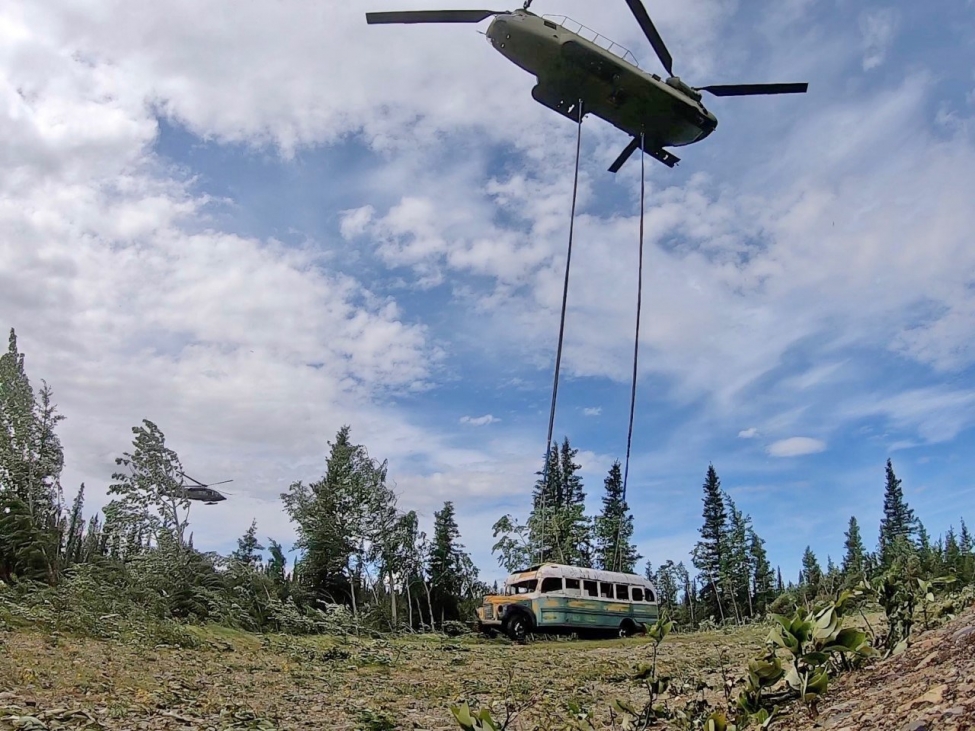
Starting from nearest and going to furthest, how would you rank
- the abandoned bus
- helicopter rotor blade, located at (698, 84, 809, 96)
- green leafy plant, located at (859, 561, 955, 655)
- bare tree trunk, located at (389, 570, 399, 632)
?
green leafy plant, located at (859, 561, 955, 655) → helicopter rotor blade, located at (698, 84, 809, 96) → the abandoned bus → bare tree trunk, located at (389, 570, 399, 632)

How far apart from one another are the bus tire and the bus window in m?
0.89

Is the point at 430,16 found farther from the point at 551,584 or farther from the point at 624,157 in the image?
the point at 551,584

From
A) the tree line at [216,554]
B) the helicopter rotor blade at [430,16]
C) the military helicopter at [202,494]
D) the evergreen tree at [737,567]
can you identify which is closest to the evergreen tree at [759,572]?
A: the evergreen tree at [737,567]

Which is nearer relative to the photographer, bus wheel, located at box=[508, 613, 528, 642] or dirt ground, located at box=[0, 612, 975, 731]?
dirt ground, located at box=[0, 612, 975, 731]

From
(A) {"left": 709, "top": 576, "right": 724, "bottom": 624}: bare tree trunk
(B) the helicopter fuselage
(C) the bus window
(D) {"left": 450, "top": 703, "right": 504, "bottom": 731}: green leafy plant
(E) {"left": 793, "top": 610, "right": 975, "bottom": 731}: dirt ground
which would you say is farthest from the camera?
(A) {"left": 709, "top": 576, "right": 724, "bottom": 624}: bare tree trunk

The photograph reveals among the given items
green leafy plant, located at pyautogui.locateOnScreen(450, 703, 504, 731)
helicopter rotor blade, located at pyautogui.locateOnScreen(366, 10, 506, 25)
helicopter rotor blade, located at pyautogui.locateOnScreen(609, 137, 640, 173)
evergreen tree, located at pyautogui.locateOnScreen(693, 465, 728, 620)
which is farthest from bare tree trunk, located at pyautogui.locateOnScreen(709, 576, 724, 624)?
green leafy plant, located at pyautogui.locateOnScreen(450, 703, 504, 731)

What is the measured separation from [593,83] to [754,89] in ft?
6.29

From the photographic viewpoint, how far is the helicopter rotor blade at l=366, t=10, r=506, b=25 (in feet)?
17.9

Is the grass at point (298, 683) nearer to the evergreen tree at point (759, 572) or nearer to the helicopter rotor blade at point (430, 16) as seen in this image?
the helicopter rotor blade at point (430, 16)

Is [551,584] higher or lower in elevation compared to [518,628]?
higher

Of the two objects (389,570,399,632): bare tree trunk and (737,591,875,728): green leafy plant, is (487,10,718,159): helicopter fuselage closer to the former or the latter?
(737,591,875,728): green leafy plant

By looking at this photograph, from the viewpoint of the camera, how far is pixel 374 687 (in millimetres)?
8141

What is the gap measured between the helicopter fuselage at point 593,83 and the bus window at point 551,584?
46.2 ft

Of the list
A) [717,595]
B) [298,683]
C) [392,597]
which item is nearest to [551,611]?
[392,597]
